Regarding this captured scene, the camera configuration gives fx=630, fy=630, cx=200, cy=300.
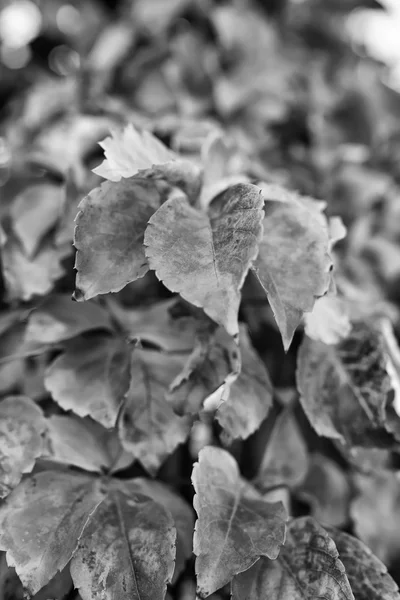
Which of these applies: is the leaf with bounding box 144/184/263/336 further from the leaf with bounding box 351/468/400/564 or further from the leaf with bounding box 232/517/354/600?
the leaf with bounding box 351/468/400/564

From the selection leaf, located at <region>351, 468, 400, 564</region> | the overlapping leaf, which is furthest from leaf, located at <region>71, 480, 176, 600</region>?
leaf, located at <region>351, 468, 400, 564</region>

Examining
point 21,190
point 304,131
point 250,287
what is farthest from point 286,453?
point 304,131

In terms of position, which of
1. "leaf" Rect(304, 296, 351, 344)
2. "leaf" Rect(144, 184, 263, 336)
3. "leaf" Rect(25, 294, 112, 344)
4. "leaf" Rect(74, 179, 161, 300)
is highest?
"leaf" Rect(144, 184, 263, 336)

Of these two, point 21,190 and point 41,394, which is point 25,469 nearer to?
point 41,394

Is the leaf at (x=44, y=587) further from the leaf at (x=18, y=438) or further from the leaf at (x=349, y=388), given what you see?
the leaf at (x=349, y=388)

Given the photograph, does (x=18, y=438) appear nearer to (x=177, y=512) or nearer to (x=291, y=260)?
(x=177, y=512)

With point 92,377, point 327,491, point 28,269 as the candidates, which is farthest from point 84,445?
point 327,491

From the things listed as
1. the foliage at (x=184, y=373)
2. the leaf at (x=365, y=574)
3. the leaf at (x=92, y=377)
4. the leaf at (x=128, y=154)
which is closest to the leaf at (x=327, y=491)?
the foliage at (x=184, y=373)
